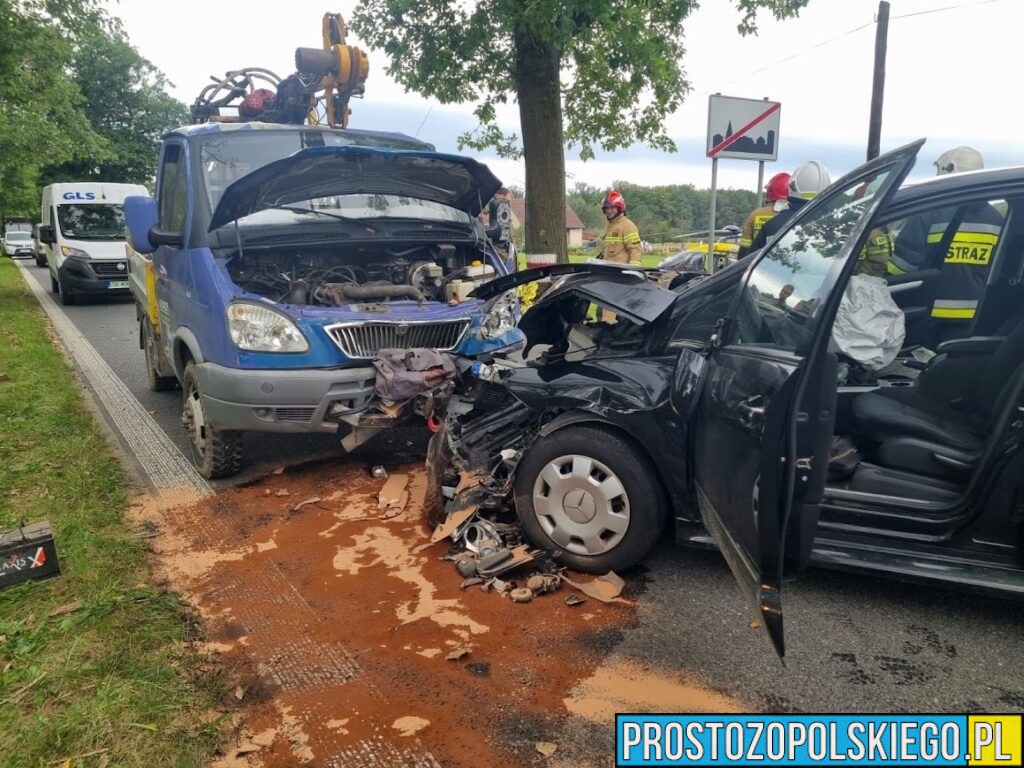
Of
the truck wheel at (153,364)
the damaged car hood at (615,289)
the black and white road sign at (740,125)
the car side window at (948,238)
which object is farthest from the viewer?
the black and white road sign at (740,125)

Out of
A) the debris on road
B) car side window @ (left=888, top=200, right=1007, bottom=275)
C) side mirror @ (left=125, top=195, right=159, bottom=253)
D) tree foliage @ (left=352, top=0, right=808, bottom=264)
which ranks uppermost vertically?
tree foliage @ (left=352, top=0, right=808, bottom=264)

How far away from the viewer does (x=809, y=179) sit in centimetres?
619

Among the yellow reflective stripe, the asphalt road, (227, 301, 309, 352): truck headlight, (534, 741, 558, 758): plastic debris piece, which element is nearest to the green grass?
(534, 741, 558, 758): plastic debris piece

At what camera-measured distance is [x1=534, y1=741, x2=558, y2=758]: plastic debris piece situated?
236 centimetres

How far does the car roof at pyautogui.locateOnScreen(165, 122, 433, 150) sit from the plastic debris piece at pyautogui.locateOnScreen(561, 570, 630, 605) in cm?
390

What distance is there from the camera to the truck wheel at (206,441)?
467cm

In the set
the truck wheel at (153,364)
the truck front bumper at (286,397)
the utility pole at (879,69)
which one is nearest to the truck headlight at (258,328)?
the truck front bumper at (286,397)

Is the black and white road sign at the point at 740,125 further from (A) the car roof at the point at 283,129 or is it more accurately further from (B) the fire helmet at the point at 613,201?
(A) the car roof at the point at 283,129

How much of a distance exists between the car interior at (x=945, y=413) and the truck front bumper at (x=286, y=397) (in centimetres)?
264

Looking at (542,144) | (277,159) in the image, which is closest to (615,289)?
(277,159)

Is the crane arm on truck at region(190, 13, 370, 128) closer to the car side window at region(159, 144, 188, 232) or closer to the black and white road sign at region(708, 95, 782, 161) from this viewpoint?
the car side window at region(159, 144, 188, 232)

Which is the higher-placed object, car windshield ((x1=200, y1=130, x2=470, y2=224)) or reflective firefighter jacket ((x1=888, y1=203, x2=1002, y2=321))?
car windshield ((x1=200, y1=130, x2=470, y2=224))

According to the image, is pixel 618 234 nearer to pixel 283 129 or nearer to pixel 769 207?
pixel 769 207

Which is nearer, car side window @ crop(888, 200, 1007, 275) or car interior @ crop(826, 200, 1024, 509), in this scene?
car interior @ crop(826, 200, 1024, 509)
